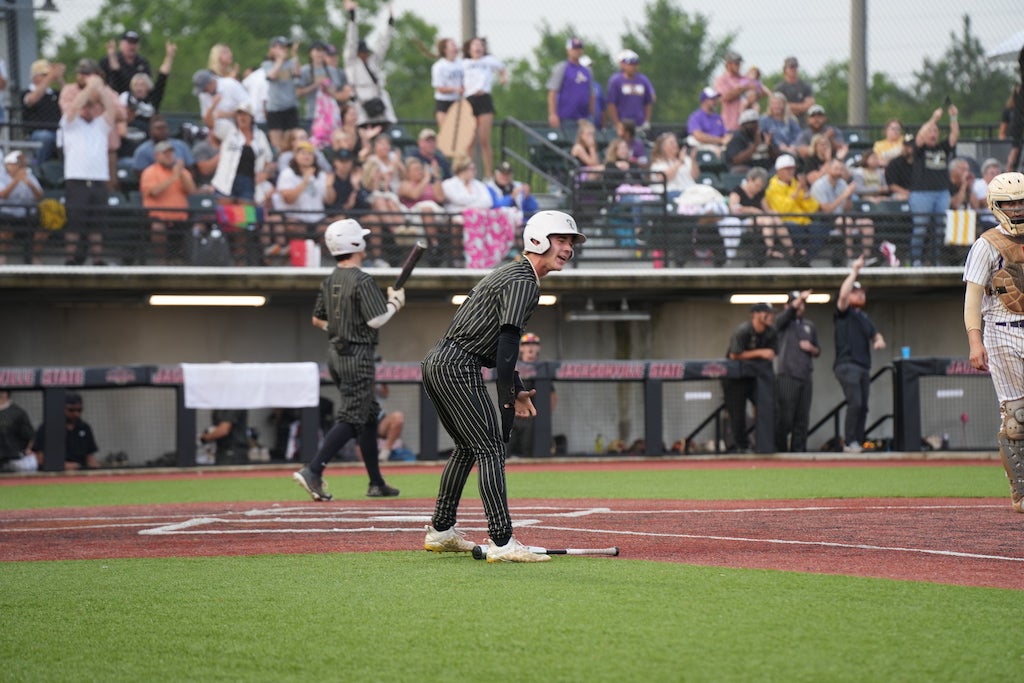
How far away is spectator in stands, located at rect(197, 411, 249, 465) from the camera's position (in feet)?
58.6

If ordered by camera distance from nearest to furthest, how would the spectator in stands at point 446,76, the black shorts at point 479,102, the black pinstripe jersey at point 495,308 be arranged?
the black pinstripe jersey at point 495,308
the spectator in stands at point 446,76
the black shorts at point 479,102

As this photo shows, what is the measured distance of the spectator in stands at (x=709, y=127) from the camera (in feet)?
77.0

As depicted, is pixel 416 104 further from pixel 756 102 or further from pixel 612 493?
pixel 612 493

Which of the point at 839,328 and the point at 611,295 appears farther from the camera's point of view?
the point at 611,295

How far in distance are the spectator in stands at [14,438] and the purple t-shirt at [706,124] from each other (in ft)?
39.5

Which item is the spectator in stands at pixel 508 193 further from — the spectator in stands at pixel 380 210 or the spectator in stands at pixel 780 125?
the spectator in stands at pixel 780 125

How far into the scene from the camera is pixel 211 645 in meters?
Answer: 5.32

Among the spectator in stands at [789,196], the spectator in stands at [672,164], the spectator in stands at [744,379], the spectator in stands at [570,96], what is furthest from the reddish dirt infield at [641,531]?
the spectator in stands at [570,96]

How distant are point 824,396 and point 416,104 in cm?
2781

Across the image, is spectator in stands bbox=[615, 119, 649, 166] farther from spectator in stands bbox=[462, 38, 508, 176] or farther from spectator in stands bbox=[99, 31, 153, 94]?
spectator in stands bbox=[99, 31, 153, 94]

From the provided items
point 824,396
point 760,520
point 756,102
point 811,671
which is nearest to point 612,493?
point 760,520

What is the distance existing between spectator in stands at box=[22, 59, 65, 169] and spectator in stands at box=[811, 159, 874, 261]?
11.3 metres

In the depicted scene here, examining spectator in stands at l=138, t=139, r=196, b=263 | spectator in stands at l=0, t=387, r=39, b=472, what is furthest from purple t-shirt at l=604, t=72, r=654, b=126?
spectator in stands at l=0, t=387, r=39, b=472

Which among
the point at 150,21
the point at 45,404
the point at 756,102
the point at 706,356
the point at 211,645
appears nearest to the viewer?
the point at 211,645
